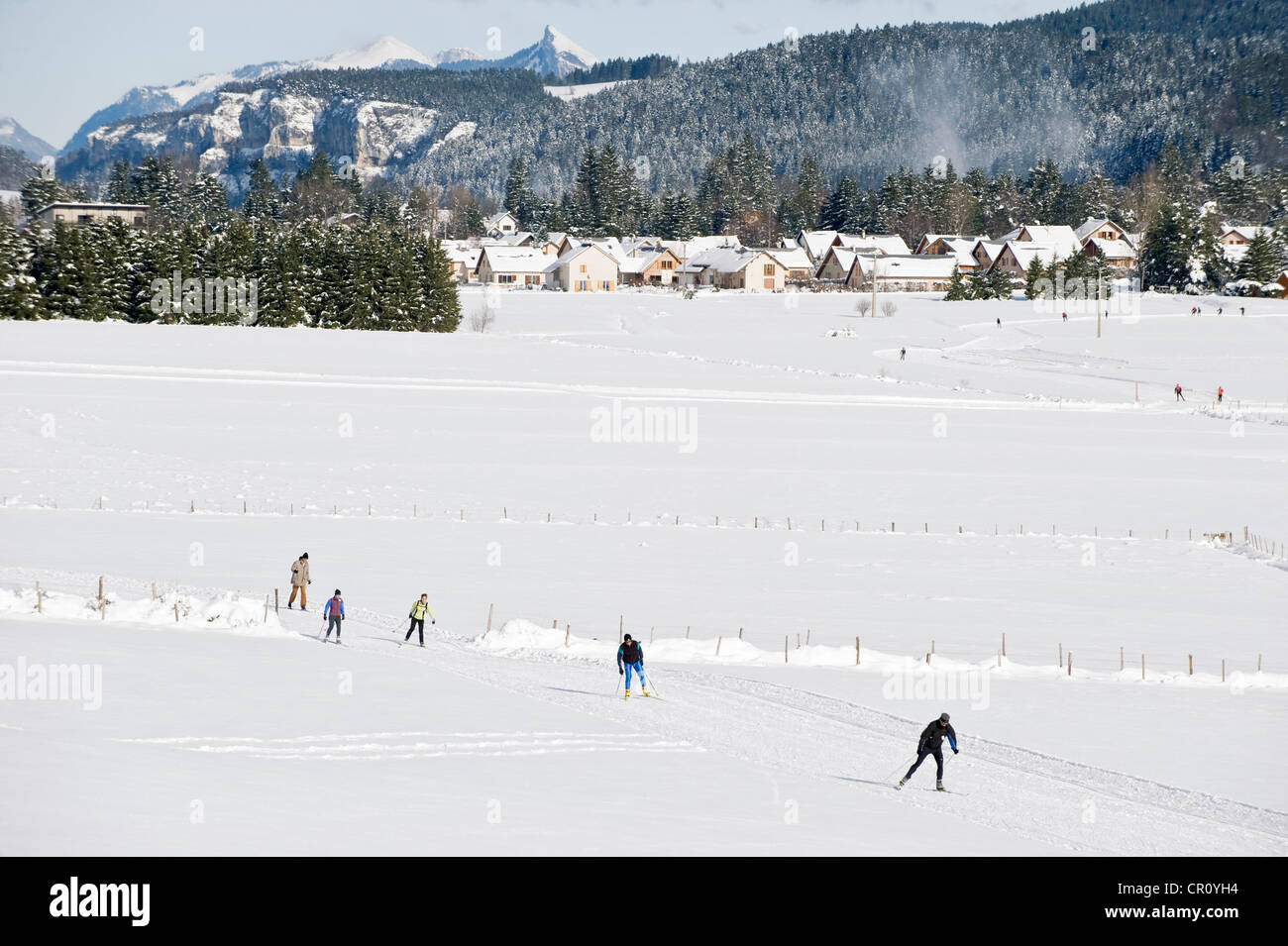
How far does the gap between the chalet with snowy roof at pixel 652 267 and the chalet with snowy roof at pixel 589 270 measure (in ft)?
17.3

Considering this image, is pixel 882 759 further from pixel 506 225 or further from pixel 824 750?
pixel 506 225

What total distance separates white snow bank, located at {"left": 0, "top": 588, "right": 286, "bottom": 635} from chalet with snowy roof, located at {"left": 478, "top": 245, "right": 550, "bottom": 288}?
108342 millimetres

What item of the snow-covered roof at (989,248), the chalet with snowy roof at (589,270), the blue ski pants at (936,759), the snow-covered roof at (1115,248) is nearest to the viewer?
the blue ski pants at (936,759)

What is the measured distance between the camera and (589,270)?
12506cm

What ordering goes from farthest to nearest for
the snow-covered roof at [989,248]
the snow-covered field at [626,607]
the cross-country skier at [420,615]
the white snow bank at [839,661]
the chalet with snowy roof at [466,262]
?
1. the chalet with snowy roof at [466,262]
2. the snow-covered roof at [989,248]
3. the cross-country skier at [420,615]
4. the white snow bank at [839,661]
5. the snow-covered field at [626,607]

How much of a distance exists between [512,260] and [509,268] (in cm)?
Result: 156

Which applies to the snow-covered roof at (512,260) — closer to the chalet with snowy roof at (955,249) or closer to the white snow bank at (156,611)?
the chalet with snowy roof at (955,249)

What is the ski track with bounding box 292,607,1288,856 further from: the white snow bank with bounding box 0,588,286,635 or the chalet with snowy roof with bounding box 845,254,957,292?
the chalet with snowy roof with bounding box 845,254,957,292

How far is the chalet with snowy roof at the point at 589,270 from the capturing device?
124 meters

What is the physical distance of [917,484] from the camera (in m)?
42.9
